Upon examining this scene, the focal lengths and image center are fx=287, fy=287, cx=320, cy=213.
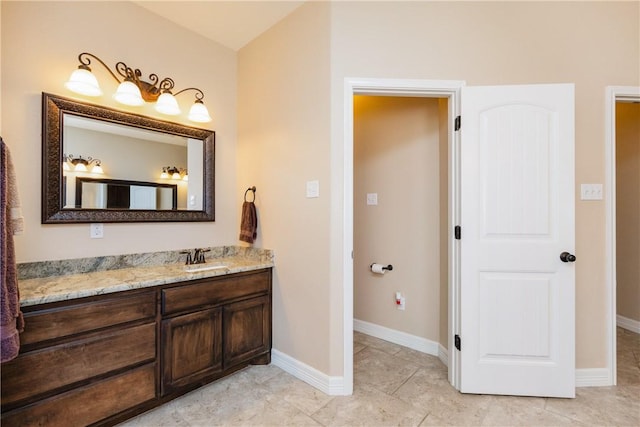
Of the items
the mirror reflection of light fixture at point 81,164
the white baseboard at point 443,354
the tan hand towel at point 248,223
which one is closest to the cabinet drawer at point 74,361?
the tan hand towel at point 248,223

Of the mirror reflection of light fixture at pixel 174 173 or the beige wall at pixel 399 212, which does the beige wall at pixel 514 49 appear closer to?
the beige wall at pixel 399 212

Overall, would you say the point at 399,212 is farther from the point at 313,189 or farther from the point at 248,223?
the point at 248,223

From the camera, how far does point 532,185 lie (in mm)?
1830

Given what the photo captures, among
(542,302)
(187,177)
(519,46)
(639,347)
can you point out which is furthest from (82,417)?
(639,347)

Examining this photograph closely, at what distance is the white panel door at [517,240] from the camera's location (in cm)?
182

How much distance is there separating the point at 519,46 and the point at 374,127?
1234 millimetres

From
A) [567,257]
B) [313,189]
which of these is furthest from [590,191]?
[313,189]

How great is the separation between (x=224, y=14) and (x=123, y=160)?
4.40 feet

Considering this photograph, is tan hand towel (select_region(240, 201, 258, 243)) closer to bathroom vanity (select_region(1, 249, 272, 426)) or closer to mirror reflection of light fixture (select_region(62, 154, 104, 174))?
bathroom vanity (select_region(1, 249, 272, 426))

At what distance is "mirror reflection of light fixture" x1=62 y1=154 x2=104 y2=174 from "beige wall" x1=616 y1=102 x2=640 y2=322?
4806 mm

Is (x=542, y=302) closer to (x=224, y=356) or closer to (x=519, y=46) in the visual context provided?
(x=519, y=46)

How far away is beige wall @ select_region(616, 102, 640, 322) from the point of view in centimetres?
291

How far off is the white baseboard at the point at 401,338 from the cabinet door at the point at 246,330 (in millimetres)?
1057

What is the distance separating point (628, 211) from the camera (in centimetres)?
301
